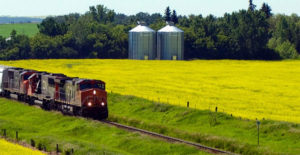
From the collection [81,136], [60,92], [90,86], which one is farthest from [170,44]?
[81,136]

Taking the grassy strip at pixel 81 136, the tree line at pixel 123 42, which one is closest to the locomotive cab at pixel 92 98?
the grassy strip at pixel 81 136

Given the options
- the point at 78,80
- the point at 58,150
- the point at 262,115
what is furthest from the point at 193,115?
the point at 58,150

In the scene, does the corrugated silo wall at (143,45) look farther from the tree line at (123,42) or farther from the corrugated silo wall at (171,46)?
the tree line at (123,42)

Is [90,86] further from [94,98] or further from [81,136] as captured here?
[81,136]

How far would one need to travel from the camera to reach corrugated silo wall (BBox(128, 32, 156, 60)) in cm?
13688

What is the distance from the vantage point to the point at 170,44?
449 ft

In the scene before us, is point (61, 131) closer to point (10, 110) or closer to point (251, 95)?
point (10, 110)

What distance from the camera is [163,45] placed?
137375 mm

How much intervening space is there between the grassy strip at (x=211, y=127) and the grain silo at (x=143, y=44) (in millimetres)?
83009

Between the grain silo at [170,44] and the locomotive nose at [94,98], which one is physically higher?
the grain silo at [170,44]

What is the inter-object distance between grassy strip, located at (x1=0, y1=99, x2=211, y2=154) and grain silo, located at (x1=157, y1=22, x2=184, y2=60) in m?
84.4

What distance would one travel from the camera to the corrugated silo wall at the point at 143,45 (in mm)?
136875

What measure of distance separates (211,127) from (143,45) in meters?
95.2

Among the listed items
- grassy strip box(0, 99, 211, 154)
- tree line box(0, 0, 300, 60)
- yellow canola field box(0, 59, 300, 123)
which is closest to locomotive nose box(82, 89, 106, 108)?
grassy strip box(0, 99, 211, 154)
